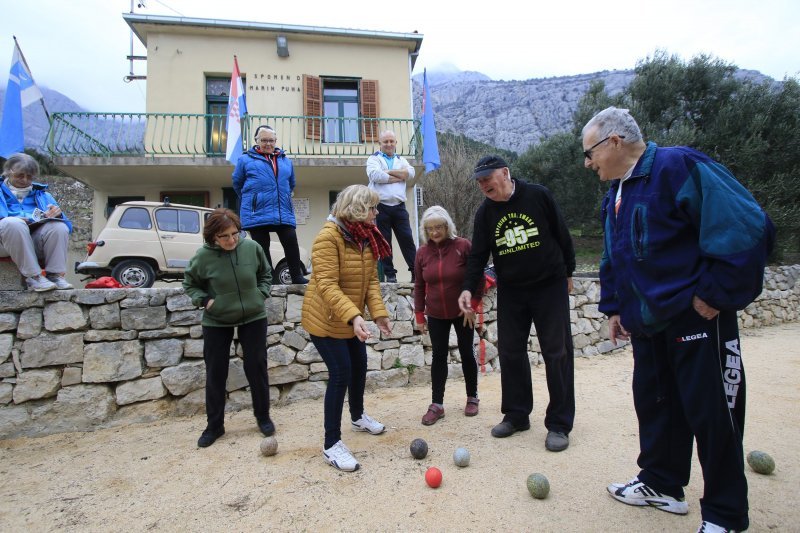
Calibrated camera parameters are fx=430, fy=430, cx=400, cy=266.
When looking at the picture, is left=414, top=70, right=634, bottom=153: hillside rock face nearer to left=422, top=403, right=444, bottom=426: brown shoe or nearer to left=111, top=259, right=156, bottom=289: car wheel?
left=111, top=259, right=156, bottom=289: car wheel

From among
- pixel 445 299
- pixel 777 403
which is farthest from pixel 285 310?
pixel 777 403

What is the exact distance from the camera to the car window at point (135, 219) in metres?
6.71

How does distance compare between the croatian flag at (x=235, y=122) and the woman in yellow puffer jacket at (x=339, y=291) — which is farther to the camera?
the croatian flag at (x=235, y=122)

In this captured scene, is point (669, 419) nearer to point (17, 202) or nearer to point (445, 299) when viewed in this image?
point (445, 299)

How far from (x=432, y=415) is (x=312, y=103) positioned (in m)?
9.15

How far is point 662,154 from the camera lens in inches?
74.8

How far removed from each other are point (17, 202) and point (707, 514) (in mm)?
5111

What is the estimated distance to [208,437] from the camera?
10.8ft

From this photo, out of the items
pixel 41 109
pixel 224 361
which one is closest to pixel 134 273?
pixel 224 361

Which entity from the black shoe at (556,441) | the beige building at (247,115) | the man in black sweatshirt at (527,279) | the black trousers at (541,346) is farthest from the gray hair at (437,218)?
the beige building at (247,115)

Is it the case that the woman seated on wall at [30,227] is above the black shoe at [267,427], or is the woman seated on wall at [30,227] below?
above

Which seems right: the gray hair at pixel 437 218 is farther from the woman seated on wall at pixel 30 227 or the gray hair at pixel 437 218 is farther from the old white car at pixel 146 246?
the old white car at pixel 146 246

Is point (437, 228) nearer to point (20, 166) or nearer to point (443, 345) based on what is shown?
point (443, 345)

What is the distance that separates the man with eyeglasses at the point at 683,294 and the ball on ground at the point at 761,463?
0.78 meters
